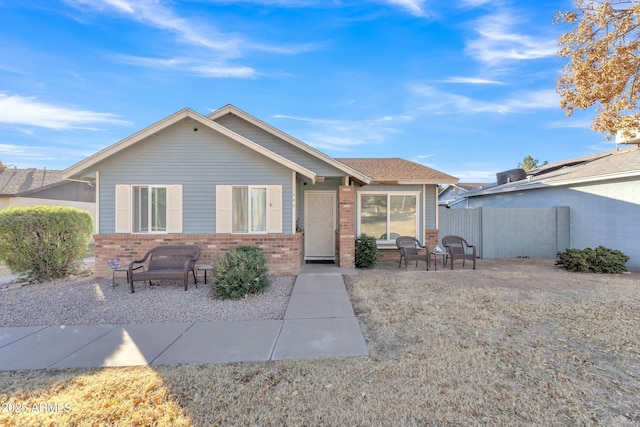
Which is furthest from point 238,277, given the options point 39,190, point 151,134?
point 39,190

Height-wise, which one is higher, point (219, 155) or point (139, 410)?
point (219, 155)

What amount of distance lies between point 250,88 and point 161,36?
12.1ft

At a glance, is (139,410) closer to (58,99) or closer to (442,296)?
(442,296)

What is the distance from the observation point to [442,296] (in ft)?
20.6

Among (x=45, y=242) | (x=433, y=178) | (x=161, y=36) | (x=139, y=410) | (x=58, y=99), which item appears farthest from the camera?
(x=58, y=99)

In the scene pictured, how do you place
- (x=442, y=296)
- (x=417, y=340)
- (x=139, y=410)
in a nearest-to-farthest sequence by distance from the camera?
(x=139, y=410)
(x=417, y=340)
(x=442, y=296)

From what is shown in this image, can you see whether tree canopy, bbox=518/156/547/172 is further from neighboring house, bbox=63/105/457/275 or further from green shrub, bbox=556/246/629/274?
neighboring house, bbox=63/105/457/275

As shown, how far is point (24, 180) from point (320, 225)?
22937 millimetres

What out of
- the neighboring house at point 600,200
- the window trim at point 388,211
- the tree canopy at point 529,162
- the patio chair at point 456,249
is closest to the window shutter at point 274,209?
the window trim at point 388,211

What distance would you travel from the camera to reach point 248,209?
828cm

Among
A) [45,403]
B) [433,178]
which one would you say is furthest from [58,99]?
[433,178]

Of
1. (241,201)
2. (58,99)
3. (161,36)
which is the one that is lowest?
(241,201)

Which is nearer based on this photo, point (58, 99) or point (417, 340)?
point (417, 340)

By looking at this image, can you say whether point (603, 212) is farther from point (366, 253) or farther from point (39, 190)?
point (39, 190)
